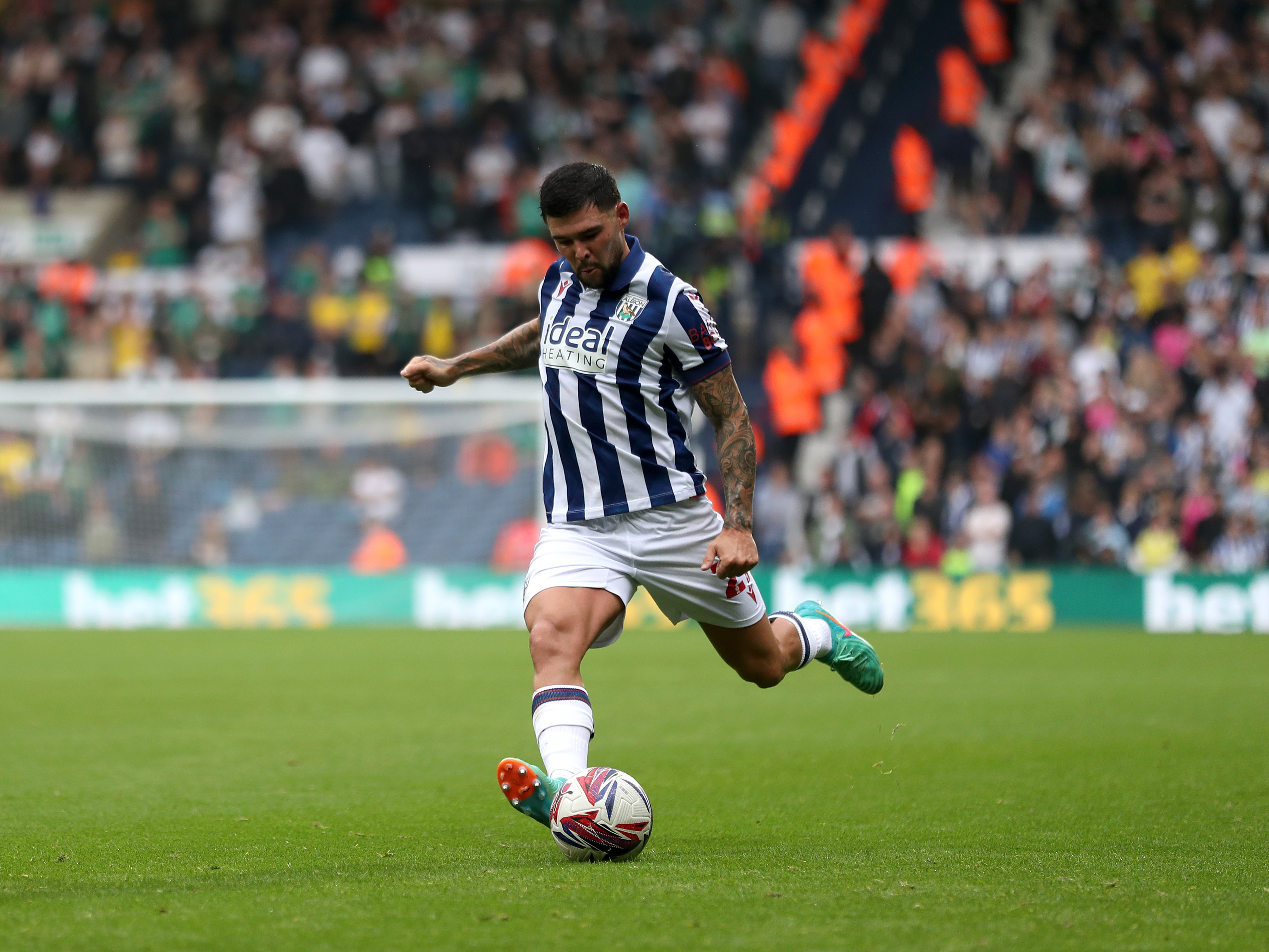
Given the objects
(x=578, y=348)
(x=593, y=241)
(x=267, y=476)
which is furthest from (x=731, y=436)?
(x=267, y=476)

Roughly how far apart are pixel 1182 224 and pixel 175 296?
11875 mm

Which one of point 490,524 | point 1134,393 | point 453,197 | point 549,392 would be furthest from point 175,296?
point 549,392

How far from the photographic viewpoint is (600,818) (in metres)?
4.70

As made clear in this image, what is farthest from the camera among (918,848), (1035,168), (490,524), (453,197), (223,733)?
(453,197)

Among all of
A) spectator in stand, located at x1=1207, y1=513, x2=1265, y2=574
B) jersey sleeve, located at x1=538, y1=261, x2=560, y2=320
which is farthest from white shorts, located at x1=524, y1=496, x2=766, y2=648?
spectator in stand, located at x1=1207, y1=513, x2=1265, y2=574

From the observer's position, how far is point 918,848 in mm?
4957

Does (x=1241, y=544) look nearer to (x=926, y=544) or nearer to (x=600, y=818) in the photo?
(x=926, y=544)

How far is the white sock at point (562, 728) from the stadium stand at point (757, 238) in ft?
38.9

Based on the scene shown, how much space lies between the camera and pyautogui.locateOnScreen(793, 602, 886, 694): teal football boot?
20.2 ft

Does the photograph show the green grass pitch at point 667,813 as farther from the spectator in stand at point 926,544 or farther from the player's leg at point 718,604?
the spectator in stand at point 926,544

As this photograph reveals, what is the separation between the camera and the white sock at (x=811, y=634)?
5.99 m

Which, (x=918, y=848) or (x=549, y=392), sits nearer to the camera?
(x=918, y=848)

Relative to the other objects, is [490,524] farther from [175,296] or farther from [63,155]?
[63,155]

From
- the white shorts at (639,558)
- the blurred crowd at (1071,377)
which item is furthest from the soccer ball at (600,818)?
the blurred crowd at (1071,377)
